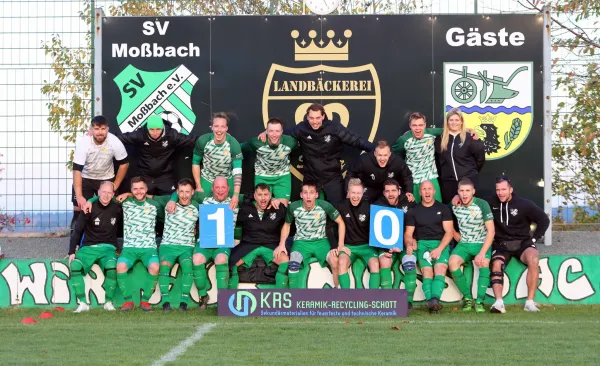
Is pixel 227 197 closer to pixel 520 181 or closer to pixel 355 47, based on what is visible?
pixel 355 47

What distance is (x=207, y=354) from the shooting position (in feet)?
23.1

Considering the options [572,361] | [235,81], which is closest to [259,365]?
[572,361]

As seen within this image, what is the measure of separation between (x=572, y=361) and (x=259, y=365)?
7.24 ft

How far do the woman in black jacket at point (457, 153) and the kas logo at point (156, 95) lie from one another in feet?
10.5

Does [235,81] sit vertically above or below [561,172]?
above

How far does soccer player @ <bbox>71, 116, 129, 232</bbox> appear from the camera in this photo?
1101cm

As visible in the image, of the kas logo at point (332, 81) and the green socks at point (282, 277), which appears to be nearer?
the green socks at point (282, 277)

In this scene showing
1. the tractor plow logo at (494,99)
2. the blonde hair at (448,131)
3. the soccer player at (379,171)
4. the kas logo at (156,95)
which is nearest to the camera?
the soccer player at (379,171)

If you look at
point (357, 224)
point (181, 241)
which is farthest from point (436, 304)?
point (181, 241)

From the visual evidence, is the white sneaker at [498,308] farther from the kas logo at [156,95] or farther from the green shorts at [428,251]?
the kas logo at [156,95]

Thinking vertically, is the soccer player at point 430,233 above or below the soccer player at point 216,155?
below

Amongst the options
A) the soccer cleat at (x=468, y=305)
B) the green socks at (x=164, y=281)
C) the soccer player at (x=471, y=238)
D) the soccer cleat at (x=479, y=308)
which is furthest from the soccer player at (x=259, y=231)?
the soccer cleat at (x=479, y=308)

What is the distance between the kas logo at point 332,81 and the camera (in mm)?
11891

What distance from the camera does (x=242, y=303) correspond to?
9.57 meters
